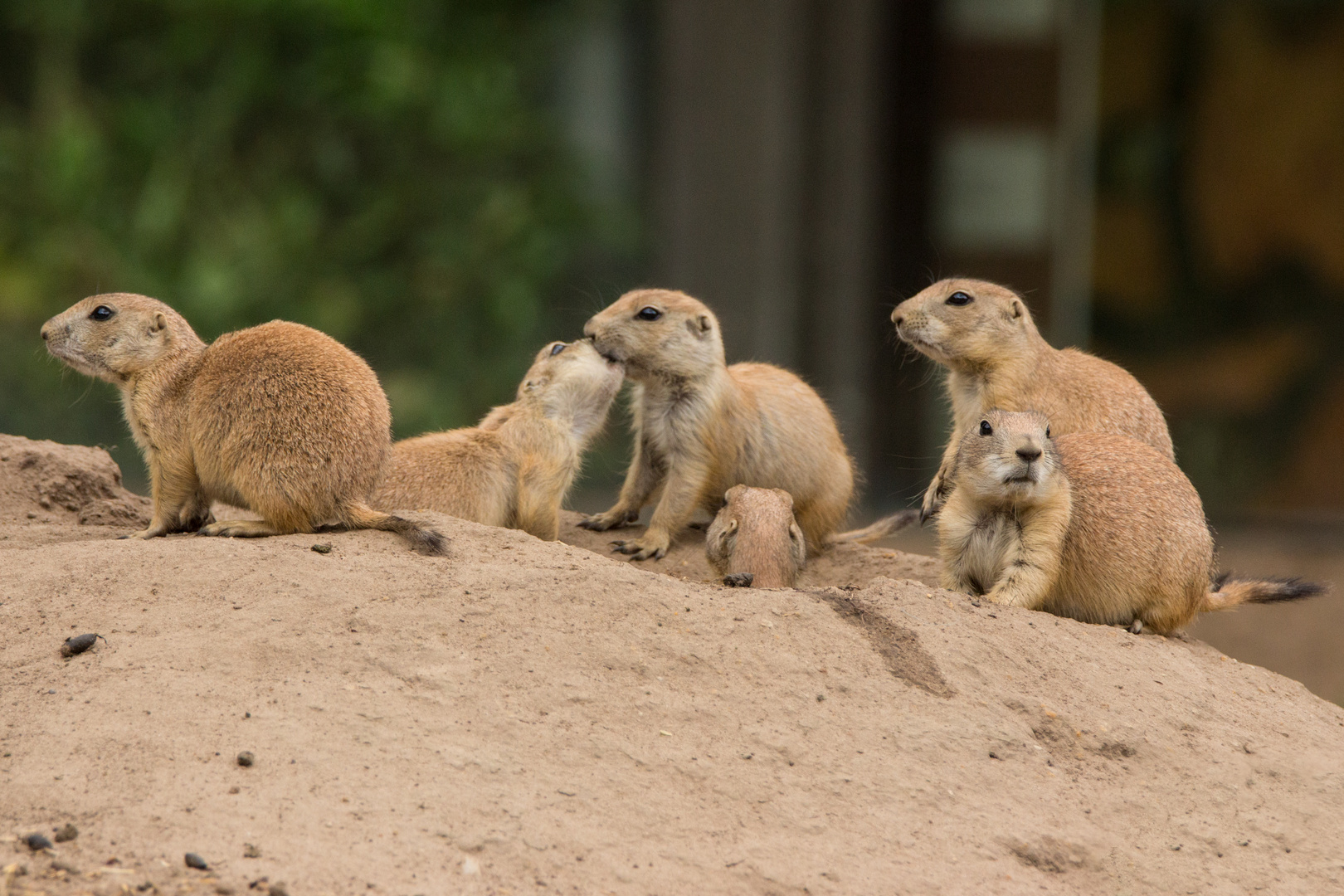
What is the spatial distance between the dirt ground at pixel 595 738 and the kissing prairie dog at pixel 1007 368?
132cm

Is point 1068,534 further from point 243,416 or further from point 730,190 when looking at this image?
point 730,190

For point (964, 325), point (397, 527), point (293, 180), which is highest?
point (293, 180)

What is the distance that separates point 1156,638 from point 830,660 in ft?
5.03

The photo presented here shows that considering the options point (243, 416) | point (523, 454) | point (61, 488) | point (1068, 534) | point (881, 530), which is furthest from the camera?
point (881, 530)

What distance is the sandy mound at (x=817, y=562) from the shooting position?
18.9 ft

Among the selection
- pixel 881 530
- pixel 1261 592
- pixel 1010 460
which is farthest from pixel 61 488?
pixel 1261 592

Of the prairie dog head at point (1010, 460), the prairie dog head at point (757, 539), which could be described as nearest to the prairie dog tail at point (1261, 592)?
the prairie dog head at point (1010, 460)

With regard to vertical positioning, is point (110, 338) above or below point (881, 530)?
above

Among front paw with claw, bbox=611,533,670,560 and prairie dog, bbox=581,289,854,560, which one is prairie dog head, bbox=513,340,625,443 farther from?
front paw with claw, bbox=611,533,670,560

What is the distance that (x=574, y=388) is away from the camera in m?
6.07

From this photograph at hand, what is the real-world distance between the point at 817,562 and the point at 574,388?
1.30 metres

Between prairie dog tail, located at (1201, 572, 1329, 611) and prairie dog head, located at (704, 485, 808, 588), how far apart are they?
156 centimetres

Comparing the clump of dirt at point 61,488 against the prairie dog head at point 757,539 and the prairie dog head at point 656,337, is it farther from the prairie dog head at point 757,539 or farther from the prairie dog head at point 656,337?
the prairie dog head at point 757,539

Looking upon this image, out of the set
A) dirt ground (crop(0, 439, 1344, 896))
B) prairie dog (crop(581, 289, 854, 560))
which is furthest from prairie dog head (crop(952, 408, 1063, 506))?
prairie dog (crop(581, 289, 854, 560))
